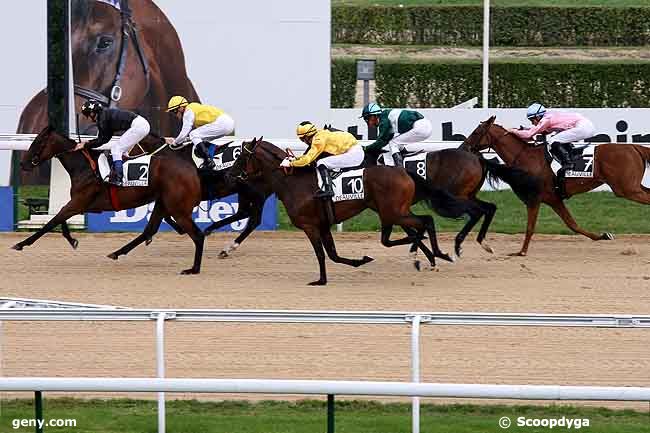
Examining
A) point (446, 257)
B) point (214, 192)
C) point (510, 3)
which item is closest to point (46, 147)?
point (214, 192)

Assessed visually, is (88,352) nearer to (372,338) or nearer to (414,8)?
(372,338)

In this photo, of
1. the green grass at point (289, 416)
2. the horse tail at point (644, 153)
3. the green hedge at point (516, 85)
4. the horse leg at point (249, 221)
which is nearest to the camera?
the green grass at point (289, 416)

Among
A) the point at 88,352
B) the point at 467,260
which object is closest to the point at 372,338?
the point at 88,352

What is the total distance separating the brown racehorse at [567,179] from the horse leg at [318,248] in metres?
2.38

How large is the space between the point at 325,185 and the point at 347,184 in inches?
7.0

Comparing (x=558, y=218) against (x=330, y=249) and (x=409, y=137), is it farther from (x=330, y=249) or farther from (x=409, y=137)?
(x=330, y=249)

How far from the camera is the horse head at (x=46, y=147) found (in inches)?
452

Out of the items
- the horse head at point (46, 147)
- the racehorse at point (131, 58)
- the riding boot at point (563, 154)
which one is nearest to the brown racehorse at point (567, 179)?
the riding boot at point (563, 154)

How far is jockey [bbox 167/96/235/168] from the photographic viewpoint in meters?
11.6

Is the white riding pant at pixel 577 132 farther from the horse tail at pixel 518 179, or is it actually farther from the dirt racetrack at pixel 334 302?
the dirt racetrack at pixel 334 302

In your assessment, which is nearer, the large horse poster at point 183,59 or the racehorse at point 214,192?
the racehorse at point 214,192

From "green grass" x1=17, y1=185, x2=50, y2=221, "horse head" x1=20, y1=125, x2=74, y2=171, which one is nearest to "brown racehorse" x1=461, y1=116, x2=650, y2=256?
"horse head" x1=20, y1=125, x2=74, y2=171

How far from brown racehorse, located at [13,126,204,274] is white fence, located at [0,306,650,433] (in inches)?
197

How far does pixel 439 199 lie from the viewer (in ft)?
36.2
